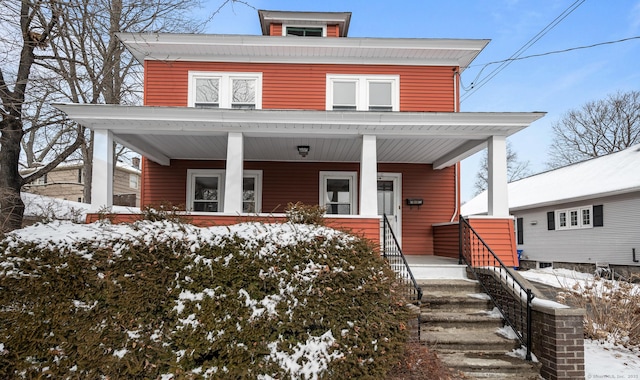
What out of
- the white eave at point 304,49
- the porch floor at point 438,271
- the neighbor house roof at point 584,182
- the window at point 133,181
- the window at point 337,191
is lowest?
the porch floor at point 438,271

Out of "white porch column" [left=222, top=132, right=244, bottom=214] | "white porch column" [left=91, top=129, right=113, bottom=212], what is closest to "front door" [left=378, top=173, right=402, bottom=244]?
"white porch column" [left=222, top=132, right=244, bottom=214]

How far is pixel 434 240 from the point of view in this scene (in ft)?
33.4

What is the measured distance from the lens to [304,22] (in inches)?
440

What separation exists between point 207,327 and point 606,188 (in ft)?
52.0

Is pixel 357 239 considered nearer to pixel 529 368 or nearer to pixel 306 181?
pixel 529 368

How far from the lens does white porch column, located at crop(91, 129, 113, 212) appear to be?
7270 mm

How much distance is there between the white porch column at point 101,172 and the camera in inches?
286

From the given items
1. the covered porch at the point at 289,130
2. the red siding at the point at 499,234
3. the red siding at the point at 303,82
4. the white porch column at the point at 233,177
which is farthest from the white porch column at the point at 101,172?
the red siding at the point at 499,234

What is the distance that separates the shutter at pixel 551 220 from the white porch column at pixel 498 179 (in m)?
12.1

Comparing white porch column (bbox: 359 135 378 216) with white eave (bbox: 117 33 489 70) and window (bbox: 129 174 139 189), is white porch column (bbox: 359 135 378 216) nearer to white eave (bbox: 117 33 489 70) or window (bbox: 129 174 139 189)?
white eave (bbox: 117 33 489 70)

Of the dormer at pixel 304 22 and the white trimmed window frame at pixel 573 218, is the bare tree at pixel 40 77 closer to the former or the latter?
the dormer at pixel 304 22

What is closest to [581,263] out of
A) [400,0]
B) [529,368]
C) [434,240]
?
[434,240]

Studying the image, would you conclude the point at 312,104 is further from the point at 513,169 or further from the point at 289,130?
the point at 513,169

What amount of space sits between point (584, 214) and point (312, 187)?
12.3 meters
